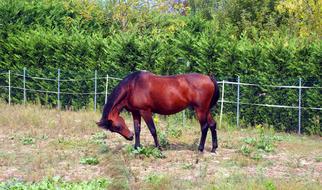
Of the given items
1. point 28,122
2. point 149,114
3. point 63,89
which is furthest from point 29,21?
point 149,114

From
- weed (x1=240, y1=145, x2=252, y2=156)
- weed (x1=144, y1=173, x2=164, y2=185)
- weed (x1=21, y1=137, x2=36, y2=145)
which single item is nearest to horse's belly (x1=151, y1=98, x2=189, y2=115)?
weed (x1=240, y1=145, x2=252, y2=156)

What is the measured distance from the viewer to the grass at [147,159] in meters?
8.30

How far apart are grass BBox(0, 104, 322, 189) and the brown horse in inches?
24.9

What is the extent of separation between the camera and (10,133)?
14.3 m

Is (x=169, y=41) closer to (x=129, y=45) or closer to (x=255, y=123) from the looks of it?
(x=129, y=45)

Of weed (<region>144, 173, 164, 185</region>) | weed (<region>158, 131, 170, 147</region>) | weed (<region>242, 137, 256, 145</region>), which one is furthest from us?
weed (<region>242, 137, 256, 145</region>)

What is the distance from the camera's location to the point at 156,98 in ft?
37.2

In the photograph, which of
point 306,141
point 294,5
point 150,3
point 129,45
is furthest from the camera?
point 150,3

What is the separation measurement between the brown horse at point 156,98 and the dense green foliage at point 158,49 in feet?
17.7

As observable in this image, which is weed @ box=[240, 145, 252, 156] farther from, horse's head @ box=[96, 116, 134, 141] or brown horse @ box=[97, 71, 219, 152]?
horse's head @ box=[96, 116, 134, 141]

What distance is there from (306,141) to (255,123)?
8.32 feet

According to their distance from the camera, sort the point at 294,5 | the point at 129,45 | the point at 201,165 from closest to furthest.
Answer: the point at 201,165, the point at 129,45, the point at 294,5

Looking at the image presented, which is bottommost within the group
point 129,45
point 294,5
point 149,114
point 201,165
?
point 201,165

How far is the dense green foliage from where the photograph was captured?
16.2 metres
